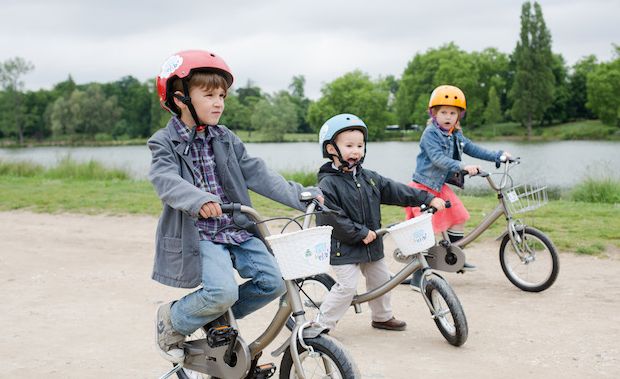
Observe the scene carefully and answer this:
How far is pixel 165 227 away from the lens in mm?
3156

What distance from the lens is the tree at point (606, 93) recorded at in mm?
50894

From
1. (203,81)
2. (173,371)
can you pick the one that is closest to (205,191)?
(203,81)

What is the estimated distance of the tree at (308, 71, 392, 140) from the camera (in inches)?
1895

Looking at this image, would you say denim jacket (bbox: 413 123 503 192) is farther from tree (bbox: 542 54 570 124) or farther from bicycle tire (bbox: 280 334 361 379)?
tree (bbox: 542 54 570 124)

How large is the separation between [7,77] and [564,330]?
199ft

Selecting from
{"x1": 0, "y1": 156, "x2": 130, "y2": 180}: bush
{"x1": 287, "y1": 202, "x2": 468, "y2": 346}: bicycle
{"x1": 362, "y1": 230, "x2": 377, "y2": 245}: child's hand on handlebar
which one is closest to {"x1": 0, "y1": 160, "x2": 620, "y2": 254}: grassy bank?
{"x1": 0, "y1": 156, "x2": 130, "y2": 180}: bush

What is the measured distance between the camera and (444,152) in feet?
18.7

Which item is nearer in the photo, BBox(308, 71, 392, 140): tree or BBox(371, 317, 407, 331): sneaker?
BBox(371, 317, 407, 331): sneaker

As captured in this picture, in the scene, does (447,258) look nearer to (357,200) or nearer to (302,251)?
(357,200)

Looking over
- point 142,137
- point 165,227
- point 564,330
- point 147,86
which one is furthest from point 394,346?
point 147,86

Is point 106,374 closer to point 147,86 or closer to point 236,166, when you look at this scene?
point 236,166

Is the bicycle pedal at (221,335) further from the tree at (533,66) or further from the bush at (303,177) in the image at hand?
the tree at (533,66)

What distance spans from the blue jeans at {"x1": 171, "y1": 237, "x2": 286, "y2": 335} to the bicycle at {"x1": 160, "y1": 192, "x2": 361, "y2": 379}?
86 mm

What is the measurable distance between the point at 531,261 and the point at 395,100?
56.1 meters
